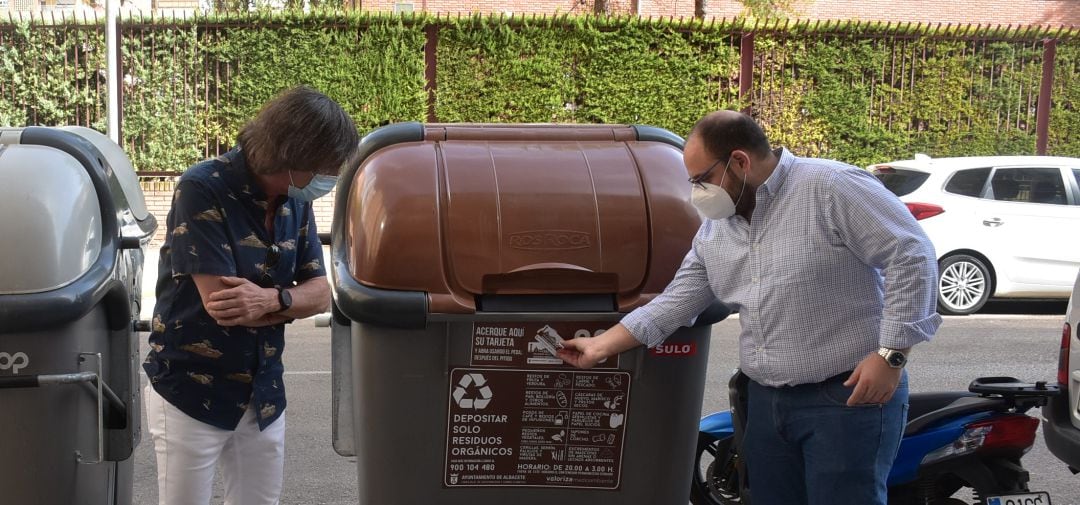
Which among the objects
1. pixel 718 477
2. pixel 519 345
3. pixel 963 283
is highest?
pixel 519 345

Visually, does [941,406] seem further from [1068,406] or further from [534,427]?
[534,427]

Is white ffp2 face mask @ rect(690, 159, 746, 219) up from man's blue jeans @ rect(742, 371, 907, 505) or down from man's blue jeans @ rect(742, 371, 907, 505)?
up

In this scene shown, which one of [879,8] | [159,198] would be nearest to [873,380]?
[159,198]

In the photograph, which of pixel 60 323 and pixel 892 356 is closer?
pixel 892 356

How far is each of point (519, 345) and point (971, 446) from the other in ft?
5.69

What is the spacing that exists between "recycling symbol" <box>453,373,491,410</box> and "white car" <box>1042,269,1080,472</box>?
232cm

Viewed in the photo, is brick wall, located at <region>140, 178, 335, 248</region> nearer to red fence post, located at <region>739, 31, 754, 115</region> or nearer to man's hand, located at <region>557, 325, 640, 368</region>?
red fence post, located at <region>739, 31, 754, 115</region>

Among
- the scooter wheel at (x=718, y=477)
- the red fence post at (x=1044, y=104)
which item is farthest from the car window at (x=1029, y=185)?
the scooter wheel at (x=718, y=477)

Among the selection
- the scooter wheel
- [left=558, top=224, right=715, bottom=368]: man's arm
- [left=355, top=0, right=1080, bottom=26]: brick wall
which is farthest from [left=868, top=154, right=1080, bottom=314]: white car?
[left=355, top=0, right=1080, bottom=26]: brick wall

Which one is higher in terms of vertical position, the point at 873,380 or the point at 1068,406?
the point at 873,380

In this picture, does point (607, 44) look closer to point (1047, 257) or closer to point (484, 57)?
point (484, 57)

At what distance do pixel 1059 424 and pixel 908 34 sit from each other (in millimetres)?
11924

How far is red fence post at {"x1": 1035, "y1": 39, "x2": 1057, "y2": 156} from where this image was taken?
605 inches

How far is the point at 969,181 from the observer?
10.0 metres
